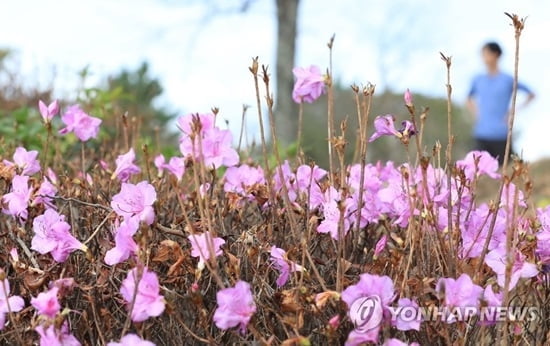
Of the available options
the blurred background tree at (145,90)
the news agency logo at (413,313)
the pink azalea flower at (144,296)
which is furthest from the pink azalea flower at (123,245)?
the blurred background tree at (145,90)

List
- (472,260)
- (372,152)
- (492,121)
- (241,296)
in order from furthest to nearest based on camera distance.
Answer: (372,152), (492,121), (472,260), (241,296)

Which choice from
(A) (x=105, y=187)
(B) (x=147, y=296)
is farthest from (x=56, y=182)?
(B) (x=147, y=296)

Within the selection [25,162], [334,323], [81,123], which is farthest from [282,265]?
[81,123]

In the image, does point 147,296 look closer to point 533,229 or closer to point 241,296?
point 241,296

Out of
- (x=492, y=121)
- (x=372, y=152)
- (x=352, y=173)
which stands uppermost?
(x=352, y=173)

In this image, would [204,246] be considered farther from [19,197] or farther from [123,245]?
[19,197]

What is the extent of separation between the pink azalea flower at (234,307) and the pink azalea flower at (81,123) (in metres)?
1.48

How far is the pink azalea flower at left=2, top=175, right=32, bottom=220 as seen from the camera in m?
2.19

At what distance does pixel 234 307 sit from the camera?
5.38 ft

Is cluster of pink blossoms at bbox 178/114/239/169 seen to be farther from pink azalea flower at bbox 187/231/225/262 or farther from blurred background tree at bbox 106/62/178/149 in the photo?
blurred background tree at bbox 106/62/178/149

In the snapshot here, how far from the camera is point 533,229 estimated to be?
232cm

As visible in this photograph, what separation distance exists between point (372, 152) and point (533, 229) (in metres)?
22.2

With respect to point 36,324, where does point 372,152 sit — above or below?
below

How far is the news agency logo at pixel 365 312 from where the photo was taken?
1.63 meters
